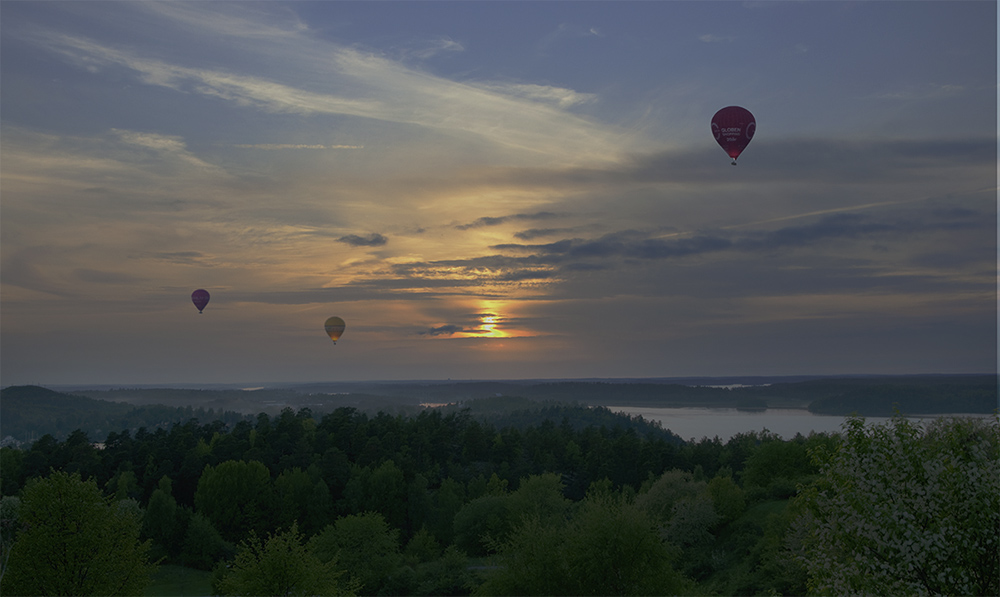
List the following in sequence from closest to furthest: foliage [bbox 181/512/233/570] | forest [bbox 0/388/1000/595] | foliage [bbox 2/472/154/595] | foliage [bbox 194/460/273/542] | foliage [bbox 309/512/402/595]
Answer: forest [bbox 0/388/1000/595]
foliage [bbox 2/472/154/595]
foliage [bbox 309/512/402/595]
foliage [bbox 181/512/233/570]
foliage [bbox 194/460/273/542]

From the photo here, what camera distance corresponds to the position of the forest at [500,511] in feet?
46.2

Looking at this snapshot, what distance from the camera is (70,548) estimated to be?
30531 mm

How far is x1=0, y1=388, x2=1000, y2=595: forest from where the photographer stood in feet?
46.2

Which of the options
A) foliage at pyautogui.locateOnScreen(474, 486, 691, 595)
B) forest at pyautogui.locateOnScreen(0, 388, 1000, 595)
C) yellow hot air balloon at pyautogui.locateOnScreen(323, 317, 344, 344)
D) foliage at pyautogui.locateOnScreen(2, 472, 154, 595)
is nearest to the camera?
forest at pyautogui.locateOnScreen(0, 388, 1000, 595)

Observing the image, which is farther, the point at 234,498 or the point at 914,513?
the point at 234,498

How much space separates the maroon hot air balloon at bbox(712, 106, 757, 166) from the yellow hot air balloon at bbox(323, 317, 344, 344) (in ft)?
195

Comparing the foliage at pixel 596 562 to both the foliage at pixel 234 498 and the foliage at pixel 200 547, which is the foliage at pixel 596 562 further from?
the foliage at pixel 234 498

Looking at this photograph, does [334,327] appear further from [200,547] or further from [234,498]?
[200,547]

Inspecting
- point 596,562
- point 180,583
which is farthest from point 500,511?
point 596,562

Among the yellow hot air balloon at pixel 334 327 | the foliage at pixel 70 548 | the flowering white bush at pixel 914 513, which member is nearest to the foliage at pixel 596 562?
the flowering white bush at pixel 914 513

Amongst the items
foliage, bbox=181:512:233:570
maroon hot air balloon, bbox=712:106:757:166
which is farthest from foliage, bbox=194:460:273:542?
maroon hot air balloon, bbox=712:106:757:166

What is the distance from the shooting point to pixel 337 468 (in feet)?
287

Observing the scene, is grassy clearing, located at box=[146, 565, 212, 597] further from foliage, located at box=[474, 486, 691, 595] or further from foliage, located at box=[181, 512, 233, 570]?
foliage, located at box=[474, 486, 691, 595]

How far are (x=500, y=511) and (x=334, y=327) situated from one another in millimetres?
34209
